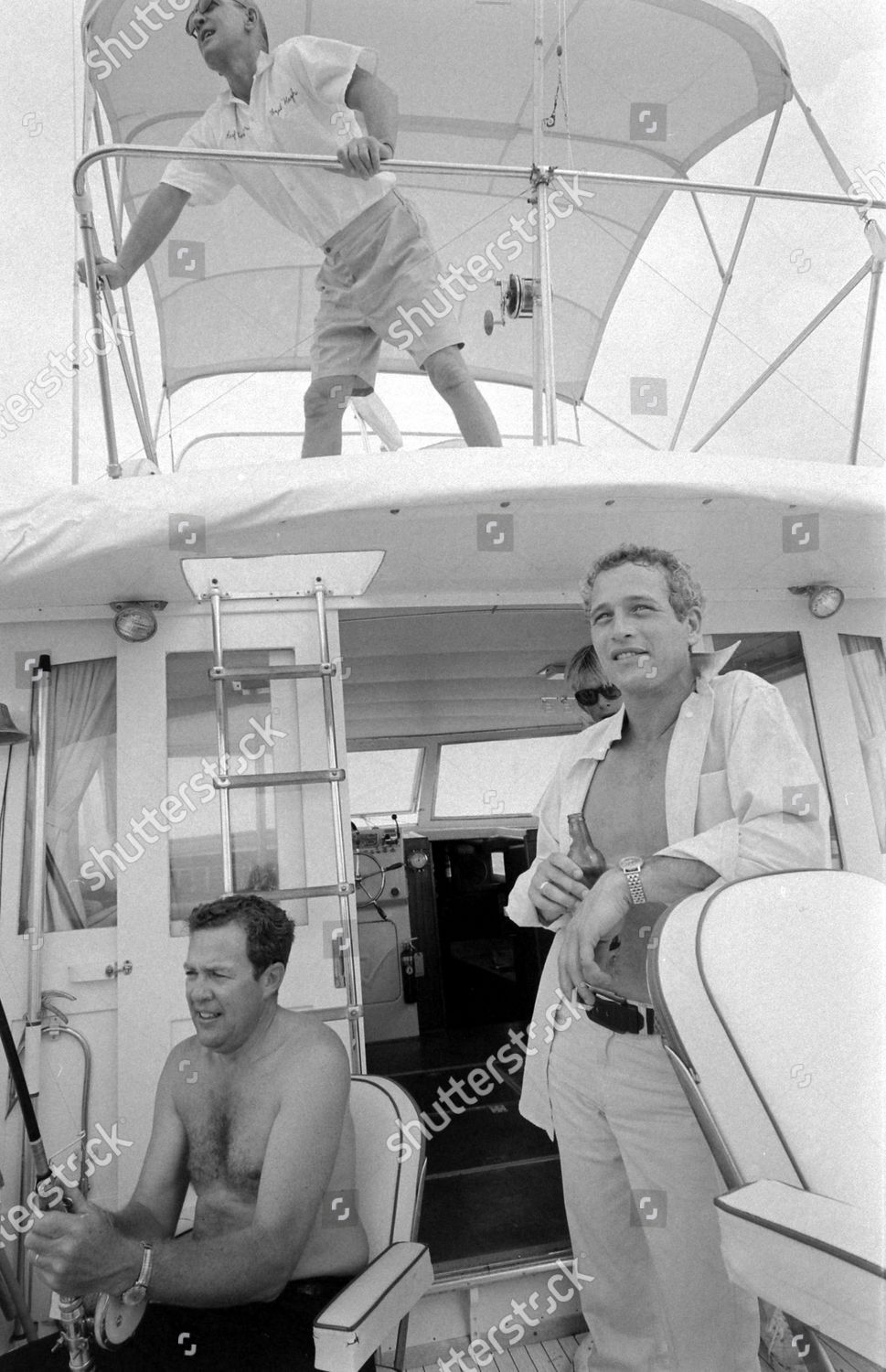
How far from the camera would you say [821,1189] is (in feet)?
3.90

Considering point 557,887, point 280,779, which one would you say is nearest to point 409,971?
point 280,779

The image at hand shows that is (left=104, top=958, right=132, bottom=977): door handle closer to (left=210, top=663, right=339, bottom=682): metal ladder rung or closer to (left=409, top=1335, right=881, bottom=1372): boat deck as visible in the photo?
(left=210, top=663, right=339, bottom=682): metal ladder rung

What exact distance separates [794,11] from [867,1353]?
5228 mm

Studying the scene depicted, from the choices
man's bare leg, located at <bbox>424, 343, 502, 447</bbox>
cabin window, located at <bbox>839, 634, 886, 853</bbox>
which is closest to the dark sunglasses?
cabin window, located at <bbox>839, 634, 886, 853</bbox>

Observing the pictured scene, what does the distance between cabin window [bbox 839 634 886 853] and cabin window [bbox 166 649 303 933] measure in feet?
6.74

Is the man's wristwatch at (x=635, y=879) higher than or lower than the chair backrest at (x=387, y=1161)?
higher

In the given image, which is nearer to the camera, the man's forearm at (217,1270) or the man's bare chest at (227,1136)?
the man's forearm at (217,1270)

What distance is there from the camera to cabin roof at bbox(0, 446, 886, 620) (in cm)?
233

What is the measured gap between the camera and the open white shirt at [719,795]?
56.7 inches

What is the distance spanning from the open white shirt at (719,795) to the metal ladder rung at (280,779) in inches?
42.4

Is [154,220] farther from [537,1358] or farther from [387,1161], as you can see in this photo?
[537,1358]

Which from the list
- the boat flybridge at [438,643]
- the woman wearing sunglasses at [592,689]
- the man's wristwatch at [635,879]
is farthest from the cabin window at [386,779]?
the man's wristwatch at [635,879]

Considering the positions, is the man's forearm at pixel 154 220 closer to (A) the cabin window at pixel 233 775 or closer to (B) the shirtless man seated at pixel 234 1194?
(A) the cabin window at pixel 233 775

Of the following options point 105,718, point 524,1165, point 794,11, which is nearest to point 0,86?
point 105,718
